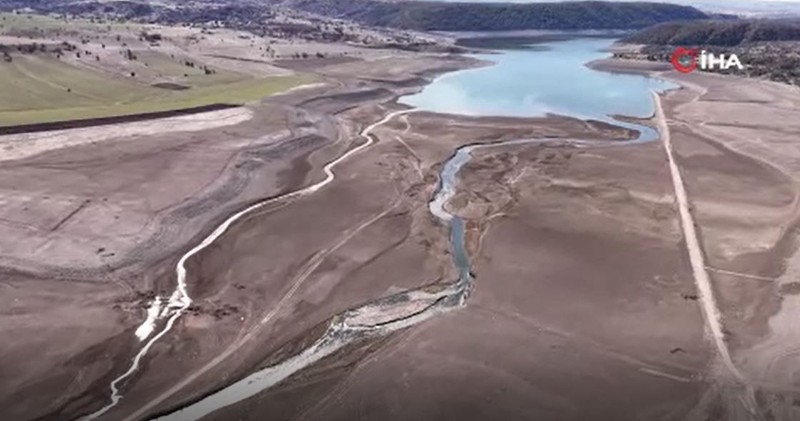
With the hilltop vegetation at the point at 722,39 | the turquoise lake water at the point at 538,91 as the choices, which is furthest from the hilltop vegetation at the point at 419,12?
the turquoise lake water at the point at 538,91

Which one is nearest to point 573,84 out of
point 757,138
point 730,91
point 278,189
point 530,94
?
point 530,94

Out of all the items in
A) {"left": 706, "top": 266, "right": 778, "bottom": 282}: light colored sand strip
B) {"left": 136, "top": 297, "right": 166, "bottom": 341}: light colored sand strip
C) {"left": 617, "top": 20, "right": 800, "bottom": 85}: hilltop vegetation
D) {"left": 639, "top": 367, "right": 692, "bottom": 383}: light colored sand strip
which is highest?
{"left": 617, "top": 20, "right": 800, "bottom": 85}: hilltop vegetation

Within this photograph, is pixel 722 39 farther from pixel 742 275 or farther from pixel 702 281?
pixel 702 281

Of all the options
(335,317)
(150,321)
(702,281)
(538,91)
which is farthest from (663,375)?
(538,91)

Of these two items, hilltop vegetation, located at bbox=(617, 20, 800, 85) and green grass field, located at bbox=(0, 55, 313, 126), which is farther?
hilltop vegetation, located at bbox=(617, 20, 800, 85)

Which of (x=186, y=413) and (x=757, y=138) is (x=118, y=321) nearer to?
(x=186, y=413)

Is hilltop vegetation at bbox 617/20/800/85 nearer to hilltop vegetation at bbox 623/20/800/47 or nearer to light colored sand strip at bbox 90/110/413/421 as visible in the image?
hilltop vegetation at bbox 623/20/800/47

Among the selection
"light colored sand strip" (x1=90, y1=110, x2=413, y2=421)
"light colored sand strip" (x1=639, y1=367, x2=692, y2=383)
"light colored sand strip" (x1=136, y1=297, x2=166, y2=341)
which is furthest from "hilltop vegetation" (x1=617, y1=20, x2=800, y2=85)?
"light colored sand strip" (x1=136, y1=297, x2=166, y2=341)

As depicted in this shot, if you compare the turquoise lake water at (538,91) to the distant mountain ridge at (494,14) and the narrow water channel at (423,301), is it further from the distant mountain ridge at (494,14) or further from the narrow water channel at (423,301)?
the distant mountain ridge at (494,14)
